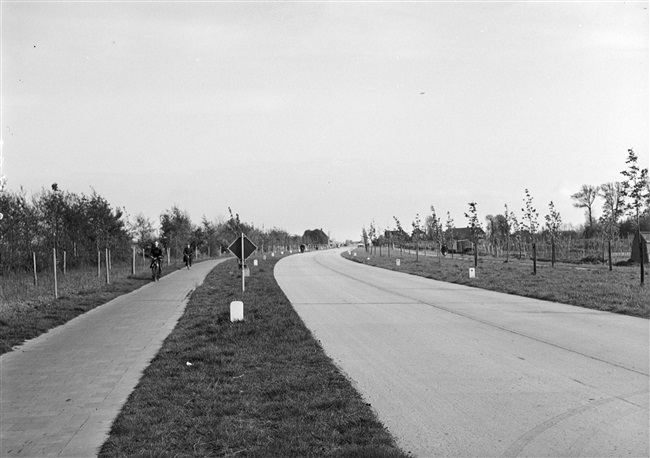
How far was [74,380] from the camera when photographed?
7.92 meters

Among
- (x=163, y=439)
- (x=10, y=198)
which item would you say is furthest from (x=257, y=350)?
(x=10, y=198)

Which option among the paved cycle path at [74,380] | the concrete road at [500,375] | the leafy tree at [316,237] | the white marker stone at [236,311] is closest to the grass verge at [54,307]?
the paved cycle path at [74,380]

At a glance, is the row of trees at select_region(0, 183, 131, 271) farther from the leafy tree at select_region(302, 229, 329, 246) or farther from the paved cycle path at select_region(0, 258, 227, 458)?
the leafy tree at select_region(302, 229, 329, 246)

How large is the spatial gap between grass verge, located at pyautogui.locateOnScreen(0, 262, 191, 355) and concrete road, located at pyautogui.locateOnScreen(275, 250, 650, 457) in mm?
5935

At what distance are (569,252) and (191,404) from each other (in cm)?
5097

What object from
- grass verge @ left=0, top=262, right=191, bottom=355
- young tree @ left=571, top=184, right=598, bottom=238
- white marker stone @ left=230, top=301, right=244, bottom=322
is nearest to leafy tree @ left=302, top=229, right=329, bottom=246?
young tree @ left=571, top=184, right=598, bottom=238

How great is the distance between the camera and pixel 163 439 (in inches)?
212

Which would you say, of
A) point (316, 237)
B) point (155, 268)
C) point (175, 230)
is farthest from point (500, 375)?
point (316, 237)

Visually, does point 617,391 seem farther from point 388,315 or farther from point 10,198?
point 10,198

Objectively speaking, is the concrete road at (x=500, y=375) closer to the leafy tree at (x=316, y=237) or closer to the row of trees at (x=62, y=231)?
the row of trees at (x=62, y=231)

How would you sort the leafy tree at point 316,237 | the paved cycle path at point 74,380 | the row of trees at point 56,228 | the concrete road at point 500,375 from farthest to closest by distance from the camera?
1. the leafy tree at point 316,237
2. the row of trees at point 56,228
3. the paved cycle path at point 74,380
4. the concrete road at point 500,375

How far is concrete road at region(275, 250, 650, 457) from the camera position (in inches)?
212

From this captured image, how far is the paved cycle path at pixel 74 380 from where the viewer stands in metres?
5.55

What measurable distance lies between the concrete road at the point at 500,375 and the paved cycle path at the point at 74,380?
3051mm
